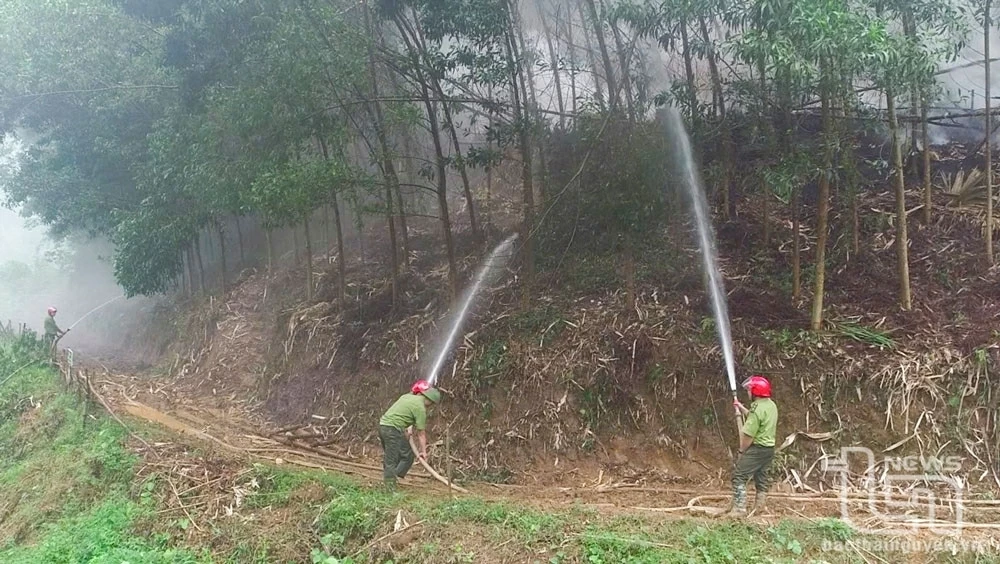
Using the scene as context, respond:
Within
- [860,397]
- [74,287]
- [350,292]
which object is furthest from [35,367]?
[74,287]

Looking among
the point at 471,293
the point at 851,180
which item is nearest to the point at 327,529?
the point at 471,293

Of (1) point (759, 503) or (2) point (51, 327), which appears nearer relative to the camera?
(1) point (759, 503)

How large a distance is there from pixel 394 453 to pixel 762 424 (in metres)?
3.86

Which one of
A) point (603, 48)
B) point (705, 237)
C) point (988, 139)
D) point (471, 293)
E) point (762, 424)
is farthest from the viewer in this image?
point (471, 293)

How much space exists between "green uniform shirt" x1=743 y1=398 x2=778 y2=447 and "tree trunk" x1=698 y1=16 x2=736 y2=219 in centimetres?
381

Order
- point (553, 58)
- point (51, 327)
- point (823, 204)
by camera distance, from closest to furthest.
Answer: point (823, 204) < point (553, 58) < point (51, 327)

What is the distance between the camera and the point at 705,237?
9.66 m

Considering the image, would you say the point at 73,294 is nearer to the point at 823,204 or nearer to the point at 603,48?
the point at 603,48

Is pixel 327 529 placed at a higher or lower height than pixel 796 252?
lower

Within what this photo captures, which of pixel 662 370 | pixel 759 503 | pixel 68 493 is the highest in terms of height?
pixel 662 370

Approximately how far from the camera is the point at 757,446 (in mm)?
6023

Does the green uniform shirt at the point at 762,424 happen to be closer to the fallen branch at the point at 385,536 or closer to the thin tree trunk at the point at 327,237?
the fallen branch at the point at 385,536

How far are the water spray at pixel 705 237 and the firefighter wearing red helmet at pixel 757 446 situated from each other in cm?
94

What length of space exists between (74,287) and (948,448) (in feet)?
122
